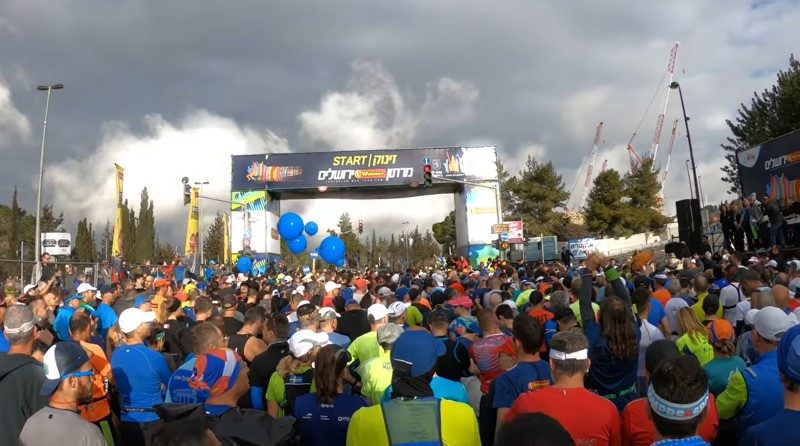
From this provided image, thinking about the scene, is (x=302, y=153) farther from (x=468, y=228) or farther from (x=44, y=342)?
(x=44, y=342)

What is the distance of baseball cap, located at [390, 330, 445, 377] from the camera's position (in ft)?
11.8

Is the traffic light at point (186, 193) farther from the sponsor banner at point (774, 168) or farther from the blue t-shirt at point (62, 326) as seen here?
the sponsor banner at point (774, 168)

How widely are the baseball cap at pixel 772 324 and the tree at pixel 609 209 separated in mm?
61814

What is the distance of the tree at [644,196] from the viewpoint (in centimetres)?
6531

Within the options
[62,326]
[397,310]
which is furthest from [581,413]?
[62,326]

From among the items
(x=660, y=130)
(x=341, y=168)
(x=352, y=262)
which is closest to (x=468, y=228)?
(x=341, y=168)

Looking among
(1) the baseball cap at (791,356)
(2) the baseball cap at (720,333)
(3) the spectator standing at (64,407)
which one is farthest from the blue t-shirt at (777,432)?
(3) the spectator standing at (64,407)

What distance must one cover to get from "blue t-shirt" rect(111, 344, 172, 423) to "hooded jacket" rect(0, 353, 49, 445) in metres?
0.90

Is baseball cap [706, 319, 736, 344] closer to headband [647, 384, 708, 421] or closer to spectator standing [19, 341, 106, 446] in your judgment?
headband [647, 384, 708, 421]

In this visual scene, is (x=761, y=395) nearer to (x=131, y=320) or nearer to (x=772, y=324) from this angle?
(x=772, y=324)

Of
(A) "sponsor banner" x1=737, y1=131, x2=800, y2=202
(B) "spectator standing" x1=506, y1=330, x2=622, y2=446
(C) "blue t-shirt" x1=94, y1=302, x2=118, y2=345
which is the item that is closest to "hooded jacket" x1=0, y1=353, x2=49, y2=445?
(B) "spectator standing" x1=506, y1=330, x2=622, y2=446

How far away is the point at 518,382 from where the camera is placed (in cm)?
413

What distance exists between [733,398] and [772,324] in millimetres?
619

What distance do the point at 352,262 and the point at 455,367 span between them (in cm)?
8911
